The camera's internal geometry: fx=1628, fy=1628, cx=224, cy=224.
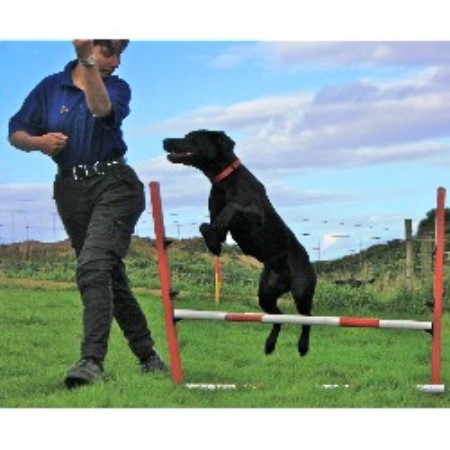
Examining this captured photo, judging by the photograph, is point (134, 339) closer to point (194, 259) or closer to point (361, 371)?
point (194, 259)

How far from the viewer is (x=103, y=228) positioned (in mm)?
6262

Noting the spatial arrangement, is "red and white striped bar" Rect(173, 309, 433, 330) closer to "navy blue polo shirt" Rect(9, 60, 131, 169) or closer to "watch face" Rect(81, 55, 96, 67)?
"navy blue polo shirt" Rect(9, 60, 131, 169)

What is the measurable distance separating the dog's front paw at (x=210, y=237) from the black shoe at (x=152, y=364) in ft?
1.68

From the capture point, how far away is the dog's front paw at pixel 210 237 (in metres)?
6.42

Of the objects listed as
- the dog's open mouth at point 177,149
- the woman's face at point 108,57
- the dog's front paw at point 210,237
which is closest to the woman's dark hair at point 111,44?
the woman's face at point 108,57

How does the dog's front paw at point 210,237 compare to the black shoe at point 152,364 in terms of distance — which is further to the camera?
the black shoe at point 152,364

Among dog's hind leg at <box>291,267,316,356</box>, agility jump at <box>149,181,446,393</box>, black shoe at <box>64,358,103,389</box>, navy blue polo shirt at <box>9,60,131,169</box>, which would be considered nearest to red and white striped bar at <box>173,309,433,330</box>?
agility jump at <box>149,181,446,393</box>

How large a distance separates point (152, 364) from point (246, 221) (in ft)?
2.33

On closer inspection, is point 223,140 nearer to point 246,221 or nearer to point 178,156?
point 178,156

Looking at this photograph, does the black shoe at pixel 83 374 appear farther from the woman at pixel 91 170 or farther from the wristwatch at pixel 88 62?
the wristwatch at pixel 88 62

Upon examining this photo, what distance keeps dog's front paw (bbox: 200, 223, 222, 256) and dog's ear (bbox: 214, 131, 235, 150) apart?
0.32m

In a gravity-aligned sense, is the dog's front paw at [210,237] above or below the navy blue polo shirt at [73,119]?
below

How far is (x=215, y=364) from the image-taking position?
260 inches

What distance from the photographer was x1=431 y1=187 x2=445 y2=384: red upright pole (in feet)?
20.9
